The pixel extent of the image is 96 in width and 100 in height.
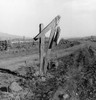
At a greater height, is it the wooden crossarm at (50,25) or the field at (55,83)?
the wooden crossarm at (50,25)

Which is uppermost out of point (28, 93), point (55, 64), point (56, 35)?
point (56, 35)

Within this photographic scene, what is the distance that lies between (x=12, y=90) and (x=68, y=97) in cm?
179

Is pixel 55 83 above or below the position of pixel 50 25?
below

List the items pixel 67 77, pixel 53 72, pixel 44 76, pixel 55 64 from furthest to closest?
pixel 55 64 → pixel 53 72 → pixel 44 76 → pixel 67 77

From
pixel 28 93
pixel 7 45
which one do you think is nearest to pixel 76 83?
pixel 28 93

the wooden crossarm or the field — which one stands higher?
the wooden crossarm

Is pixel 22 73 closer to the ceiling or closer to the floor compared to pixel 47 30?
closer to the floor

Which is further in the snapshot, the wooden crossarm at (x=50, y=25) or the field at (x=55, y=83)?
the wooden crossarm at (x=50, y=25)

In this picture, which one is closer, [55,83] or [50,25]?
[55,83]

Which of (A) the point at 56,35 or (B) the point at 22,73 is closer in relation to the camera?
(A) the point at 56,35

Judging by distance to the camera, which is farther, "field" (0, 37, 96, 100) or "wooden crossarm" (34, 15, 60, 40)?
"wooden crossarm" (34, 15, 60, 40)

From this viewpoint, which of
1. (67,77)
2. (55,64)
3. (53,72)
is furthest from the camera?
(55,64)

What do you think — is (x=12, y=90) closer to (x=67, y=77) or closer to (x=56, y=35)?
(x=67, y=77)

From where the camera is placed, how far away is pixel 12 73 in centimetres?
881
